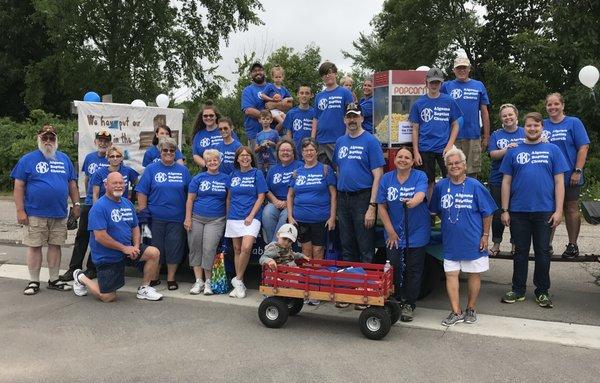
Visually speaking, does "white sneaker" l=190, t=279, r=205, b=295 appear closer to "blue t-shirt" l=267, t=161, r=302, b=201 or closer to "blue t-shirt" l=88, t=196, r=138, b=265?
"blue t-shirt" l=88, t=196, r=138, b=265

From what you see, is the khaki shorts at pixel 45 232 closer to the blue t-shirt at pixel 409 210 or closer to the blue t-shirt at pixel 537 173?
the blue t-shirt at pixel 409 210

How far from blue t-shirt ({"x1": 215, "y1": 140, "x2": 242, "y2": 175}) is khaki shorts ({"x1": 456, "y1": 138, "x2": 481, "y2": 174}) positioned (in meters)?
2.85

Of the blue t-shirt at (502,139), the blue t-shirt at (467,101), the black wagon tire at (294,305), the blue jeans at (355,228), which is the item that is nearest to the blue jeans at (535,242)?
the blue t-shirt at (502,139)

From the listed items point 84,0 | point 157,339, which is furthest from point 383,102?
point 84,0

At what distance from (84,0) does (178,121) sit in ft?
50.7

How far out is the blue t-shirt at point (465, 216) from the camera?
522 centimetres

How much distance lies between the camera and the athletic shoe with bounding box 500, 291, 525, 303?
19.7ft

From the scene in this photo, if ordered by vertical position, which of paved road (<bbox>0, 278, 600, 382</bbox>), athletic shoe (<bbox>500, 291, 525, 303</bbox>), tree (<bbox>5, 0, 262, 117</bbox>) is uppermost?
tree (<bbox>5, 0, 262, 117</bbox>)

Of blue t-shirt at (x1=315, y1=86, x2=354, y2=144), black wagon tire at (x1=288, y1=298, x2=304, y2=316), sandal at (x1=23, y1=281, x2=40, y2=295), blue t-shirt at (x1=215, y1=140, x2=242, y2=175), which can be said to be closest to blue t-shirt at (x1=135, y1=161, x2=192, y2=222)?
blue t-shirt at (x1=215, y1=140, x2=242, y2=175)

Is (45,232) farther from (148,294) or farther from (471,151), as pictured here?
(471,151)

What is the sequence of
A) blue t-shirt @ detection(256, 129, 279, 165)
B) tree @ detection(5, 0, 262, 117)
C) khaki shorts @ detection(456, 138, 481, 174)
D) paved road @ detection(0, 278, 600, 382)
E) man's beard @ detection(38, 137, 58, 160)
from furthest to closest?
tree @ detection(5, 0, 262, 117)
blue t-shirt @ detection(256, 129, 279, 165)
khaki shorts @ detection(456, 138, 481, 174)
man's beard @ detection(38, 137, 58, 160)
paved road @ detection(0, 278, 600, 382)

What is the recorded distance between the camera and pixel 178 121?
38.6ft

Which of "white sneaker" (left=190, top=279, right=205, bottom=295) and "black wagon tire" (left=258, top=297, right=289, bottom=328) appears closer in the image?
"black wagon tire" (left=258, top=297, right=289, bottom=328)

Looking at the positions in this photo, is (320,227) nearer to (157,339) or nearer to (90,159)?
(157,339)
